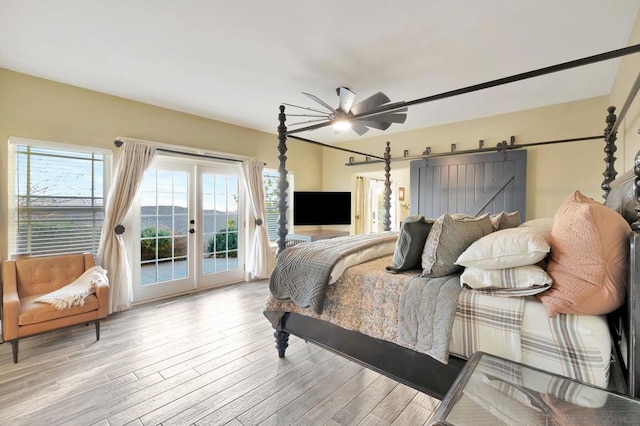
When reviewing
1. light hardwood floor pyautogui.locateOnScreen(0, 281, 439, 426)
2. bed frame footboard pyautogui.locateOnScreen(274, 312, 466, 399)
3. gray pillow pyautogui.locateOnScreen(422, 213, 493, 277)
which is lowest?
light hardwood floor pyautogui.locateOnScreen(0, 281, 439, 426)

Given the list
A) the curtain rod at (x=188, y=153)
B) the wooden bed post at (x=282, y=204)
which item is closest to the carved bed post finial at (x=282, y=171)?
the wooden bed post at (x=282, y=204)

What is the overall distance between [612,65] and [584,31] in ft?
3.12

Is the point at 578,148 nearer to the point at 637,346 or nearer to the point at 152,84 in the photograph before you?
the point at 637,346

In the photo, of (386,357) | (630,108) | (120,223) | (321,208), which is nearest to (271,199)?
(321,208)

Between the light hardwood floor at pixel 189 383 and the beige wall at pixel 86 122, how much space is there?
4.65ft

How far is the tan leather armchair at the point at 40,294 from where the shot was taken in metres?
2.38

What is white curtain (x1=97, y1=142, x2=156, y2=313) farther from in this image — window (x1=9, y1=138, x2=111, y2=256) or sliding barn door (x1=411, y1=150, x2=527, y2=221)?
sliding barn door (x1=411, y1=150, x2=527, y2=221)

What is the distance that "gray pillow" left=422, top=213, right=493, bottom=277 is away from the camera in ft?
5.39

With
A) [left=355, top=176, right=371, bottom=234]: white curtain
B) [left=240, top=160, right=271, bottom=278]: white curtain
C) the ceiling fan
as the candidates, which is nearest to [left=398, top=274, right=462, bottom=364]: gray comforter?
the ceiling fan

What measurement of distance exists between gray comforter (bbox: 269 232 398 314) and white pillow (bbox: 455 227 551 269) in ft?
2.67

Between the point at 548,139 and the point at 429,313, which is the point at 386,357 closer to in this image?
the point at 429,313

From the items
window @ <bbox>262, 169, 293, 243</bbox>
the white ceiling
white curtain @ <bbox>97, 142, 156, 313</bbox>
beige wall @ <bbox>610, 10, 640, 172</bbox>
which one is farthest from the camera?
window @ <bbox>262, 169, 293, 243</bbox>

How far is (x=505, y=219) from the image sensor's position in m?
2.19

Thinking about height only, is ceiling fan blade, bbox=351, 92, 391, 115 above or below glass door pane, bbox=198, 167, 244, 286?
above
